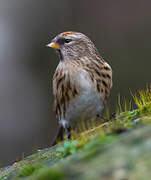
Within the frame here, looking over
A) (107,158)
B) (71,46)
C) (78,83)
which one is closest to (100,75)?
(78,83)

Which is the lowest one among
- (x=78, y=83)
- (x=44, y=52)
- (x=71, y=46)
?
(x=44, y=52)

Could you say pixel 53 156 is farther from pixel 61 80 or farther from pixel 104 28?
A: pixel 104 28

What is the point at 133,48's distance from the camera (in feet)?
45.5

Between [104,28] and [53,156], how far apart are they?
36.2 feet

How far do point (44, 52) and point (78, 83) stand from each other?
9.97 metres

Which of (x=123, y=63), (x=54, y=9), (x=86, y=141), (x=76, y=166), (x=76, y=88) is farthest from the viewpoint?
(x=54, y=9)

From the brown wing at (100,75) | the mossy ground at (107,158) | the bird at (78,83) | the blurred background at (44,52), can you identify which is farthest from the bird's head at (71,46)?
the blurred background at (44,52)

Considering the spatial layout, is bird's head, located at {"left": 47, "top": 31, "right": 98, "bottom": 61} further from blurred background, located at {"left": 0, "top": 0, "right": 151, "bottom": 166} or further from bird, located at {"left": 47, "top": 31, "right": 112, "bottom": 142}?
blurred background, located at {"left": 0, "top": 0, "right": 151, "bottom": 166}

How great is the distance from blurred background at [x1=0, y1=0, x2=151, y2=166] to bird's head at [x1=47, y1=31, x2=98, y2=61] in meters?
5.58

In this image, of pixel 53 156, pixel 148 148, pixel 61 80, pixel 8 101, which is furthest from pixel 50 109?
pixel 148 148

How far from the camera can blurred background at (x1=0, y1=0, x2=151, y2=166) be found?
13.7m

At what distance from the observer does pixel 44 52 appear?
1596 cm

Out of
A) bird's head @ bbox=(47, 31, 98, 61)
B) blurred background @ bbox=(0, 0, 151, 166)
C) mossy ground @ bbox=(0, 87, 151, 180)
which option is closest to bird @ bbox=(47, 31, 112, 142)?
bird's head @ bbox=(47, 31, 98, 61)

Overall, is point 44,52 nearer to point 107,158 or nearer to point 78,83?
point 78,83
